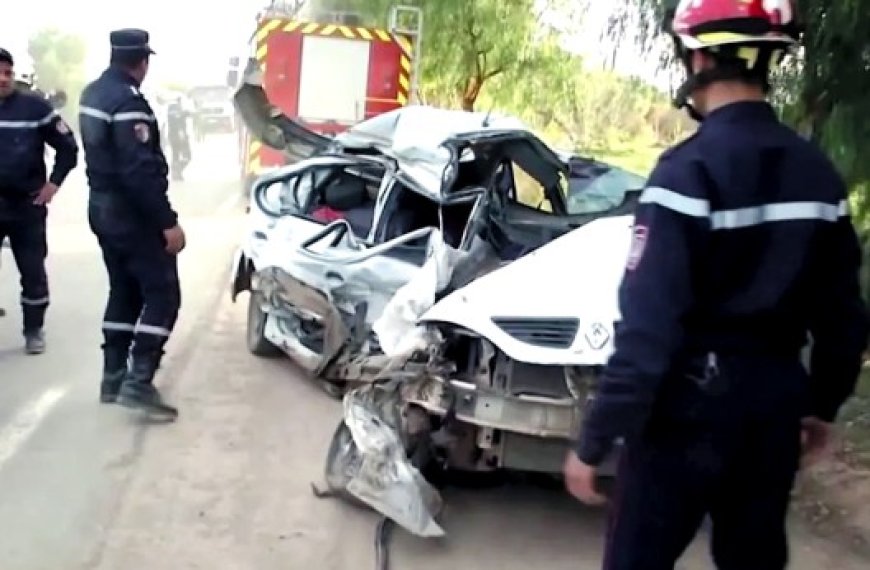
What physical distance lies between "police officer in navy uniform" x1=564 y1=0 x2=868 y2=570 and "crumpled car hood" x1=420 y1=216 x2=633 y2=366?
6.43 feet

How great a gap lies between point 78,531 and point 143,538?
27cm

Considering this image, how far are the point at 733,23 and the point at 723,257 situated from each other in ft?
1.65

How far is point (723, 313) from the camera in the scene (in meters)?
2.95

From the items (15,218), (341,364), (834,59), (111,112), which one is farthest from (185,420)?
(834,59)

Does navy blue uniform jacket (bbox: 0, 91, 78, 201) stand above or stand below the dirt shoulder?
above

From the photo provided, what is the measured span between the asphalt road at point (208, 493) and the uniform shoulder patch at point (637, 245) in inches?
103

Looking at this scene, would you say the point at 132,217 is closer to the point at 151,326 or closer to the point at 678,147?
the point at 151,326

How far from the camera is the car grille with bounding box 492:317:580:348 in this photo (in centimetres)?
527

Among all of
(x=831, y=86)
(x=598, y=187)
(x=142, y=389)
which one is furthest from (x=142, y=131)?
(x=831, y=86)

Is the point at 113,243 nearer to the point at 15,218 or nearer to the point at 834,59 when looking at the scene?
the point at 15,218

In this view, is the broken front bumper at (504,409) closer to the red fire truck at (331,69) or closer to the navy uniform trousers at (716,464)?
the navy uniform trousers at (716,464)

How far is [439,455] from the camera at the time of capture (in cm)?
577

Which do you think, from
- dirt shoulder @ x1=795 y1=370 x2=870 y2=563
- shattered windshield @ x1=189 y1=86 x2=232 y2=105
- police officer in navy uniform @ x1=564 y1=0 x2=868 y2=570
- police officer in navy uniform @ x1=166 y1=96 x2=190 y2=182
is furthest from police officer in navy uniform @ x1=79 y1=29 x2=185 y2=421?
shattered windshield @ x1=189 y1=86 x2=232 y2=105

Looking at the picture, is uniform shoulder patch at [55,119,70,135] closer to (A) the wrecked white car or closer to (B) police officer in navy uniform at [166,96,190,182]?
(A) the wrecked white car
